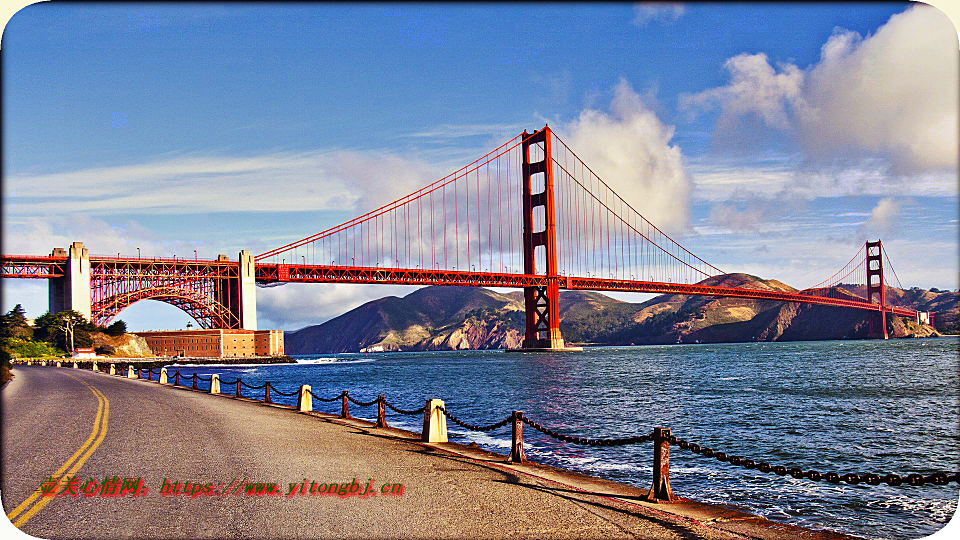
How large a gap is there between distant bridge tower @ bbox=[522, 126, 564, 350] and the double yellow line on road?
94220 mm

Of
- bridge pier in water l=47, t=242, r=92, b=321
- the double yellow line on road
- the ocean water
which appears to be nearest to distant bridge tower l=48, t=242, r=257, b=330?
bridge pier in water l=47, t=242, r=92, b=321

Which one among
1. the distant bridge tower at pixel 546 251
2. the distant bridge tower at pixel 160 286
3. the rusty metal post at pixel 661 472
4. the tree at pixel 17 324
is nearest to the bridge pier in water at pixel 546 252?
the distant bridge tower at pixel 546 251

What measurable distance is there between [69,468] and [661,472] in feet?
32.8

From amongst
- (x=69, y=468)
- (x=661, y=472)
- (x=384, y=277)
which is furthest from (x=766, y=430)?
(x=384, y=277)

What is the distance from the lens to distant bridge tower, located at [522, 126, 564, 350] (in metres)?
113

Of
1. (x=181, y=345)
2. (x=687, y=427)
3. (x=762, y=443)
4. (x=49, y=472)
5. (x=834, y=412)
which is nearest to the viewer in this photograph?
(x=49, y=472)

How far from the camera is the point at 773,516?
42.4ft

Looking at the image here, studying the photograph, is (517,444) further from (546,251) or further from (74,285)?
(74,285)

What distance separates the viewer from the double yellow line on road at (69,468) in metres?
9.29

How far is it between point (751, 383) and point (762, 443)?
2798 centimetres

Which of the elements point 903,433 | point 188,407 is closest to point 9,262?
point 188,407

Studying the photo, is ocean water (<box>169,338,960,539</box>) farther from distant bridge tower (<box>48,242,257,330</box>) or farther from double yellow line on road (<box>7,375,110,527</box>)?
distant bridge tower (<box>48,242,257,330</box>)

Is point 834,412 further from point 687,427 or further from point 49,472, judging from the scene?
point 49,472

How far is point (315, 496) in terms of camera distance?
1052 centimetres
